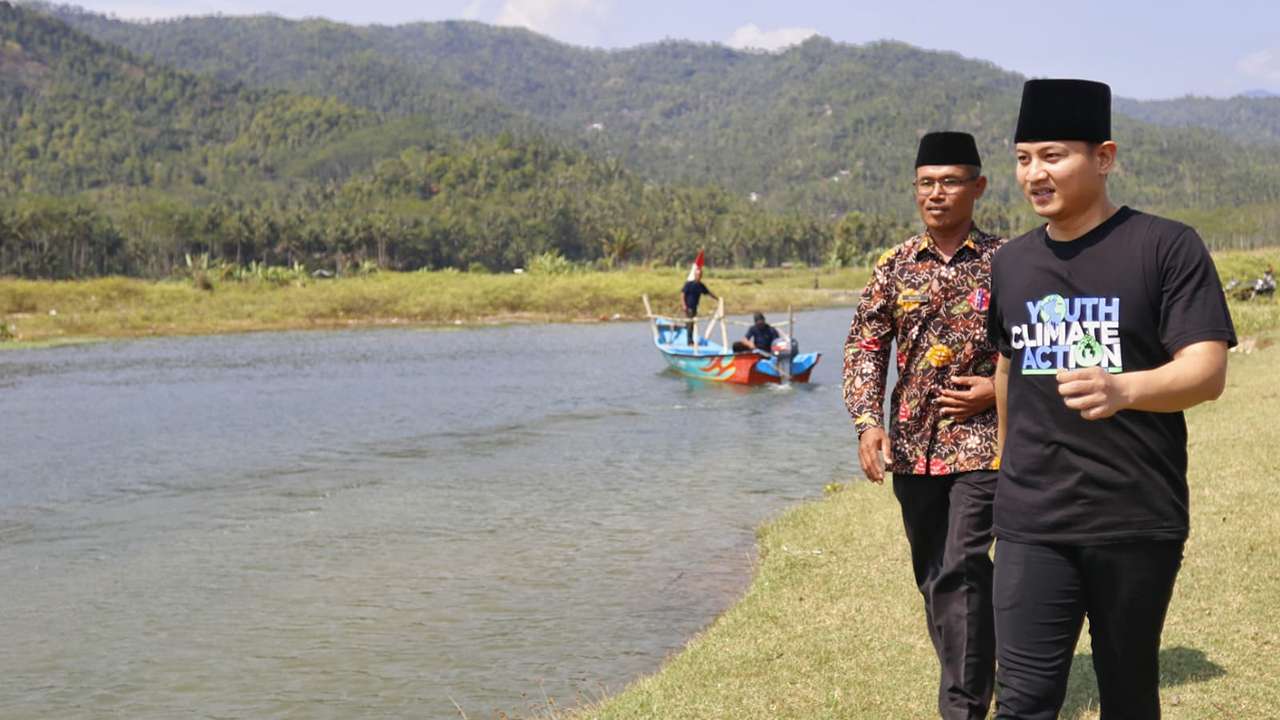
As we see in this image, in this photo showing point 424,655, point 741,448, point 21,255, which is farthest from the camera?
point 21,255

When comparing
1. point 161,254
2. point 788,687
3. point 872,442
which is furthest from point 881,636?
point 161,254

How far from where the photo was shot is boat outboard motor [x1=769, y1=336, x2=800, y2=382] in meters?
30.5

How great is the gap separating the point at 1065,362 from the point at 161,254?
144 metres

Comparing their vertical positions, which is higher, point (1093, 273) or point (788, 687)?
point (1093, 273)

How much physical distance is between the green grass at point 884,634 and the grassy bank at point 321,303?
51007 millimetres

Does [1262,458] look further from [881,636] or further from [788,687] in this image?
[788,687]

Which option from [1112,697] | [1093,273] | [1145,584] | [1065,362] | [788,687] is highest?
[1093,273]

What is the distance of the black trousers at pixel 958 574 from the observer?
5547mm

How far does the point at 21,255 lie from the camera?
11600cm

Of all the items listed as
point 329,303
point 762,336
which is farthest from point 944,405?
point 329,303

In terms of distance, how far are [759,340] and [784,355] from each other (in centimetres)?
124

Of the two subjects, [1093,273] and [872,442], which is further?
[872,442]

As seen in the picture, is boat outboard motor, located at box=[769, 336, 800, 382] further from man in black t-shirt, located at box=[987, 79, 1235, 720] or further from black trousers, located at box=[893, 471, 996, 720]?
man in black t-shirt, located at box=[987, 79, 1235, 720]

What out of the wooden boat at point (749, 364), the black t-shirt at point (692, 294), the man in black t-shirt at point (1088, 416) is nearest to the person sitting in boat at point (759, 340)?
the wooden boat at point (749, 364)
